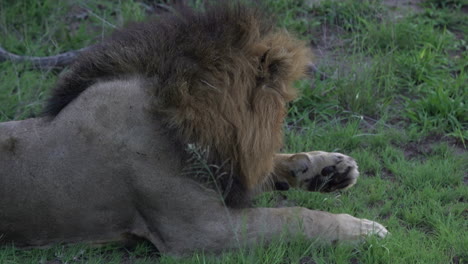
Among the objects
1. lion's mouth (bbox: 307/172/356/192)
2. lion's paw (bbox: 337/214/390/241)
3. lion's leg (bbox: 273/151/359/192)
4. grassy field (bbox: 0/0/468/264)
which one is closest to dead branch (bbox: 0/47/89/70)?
Result: grassy field (bbox: 0/0/468/264)

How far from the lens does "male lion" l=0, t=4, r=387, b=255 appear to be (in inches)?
108

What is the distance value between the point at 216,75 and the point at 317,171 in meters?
0.80

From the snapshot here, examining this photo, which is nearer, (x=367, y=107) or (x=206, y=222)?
(x=206, y=222)

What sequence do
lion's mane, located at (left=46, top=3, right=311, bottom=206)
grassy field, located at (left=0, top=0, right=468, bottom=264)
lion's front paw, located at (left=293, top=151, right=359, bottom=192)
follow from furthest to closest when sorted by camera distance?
lion's front paw, located at (left=293, top=151, right=359, bottom=192), grassy field, located at (left=0, top=0, right=468, bottom=264), lion's mane, located at (left=46, top=3, right=311, bottom=206)

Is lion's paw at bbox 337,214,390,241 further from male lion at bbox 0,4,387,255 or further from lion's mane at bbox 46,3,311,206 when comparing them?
lion's mane at bbox 46,3,311,206

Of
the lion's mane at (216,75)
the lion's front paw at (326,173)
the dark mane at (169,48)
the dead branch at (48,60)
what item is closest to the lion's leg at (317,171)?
the lion's front paw at (326,173)

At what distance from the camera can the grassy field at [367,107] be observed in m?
2.87

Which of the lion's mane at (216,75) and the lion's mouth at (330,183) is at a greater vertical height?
the lion's mane at (216,75)

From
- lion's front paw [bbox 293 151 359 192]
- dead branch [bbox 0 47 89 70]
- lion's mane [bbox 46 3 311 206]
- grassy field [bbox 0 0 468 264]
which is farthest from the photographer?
dead branch [bbox 0 47 89 70]

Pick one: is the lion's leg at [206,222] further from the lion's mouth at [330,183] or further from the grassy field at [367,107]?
the lion's mouth at [330,183]

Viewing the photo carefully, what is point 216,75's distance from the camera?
109 inches

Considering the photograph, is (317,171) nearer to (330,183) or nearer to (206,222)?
(330,183)

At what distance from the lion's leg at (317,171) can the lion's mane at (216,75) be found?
14.7 inches

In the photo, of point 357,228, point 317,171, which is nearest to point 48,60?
point 317,171
